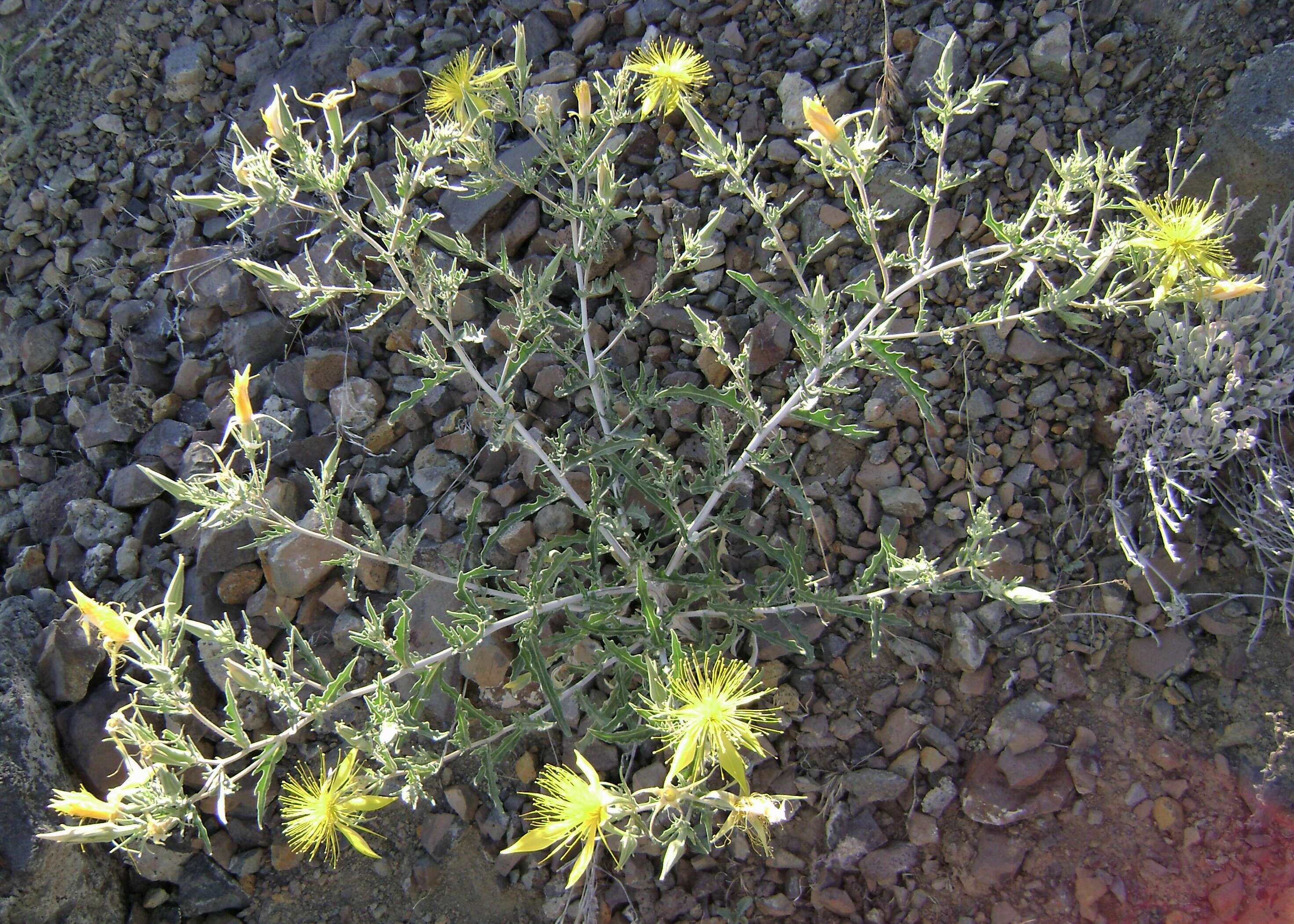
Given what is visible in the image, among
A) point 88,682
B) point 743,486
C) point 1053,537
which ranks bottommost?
point 1053,537

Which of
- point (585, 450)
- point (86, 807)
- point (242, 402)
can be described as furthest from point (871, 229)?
point (86, 807)

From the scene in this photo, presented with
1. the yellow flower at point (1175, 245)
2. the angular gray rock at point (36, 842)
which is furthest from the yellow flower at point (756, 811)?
the angular gray rock at point (36, 842)

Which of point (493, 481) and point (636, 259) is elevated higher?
point (636, 259)

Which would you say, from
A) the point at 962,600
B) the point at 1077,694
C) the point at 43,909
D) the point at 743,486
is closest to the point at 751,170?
the point at 743,486

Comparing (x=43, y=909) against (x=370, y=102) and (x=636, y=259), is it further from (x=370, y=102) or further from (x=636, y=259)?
(x=370, y=102)

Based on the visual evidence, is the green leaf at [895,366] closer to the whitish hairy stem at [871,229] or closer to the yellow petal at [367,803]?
the whitish hairy stem at [871,229]

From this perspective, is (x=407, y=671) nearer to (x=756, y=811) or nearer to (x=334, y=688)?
(x=334, y=688)
